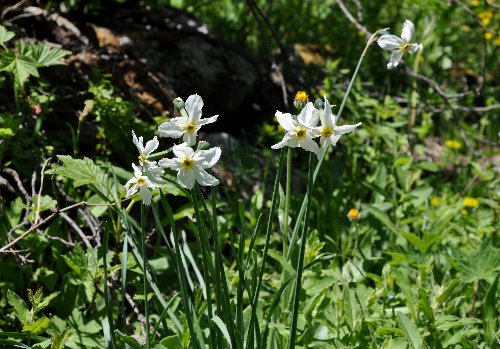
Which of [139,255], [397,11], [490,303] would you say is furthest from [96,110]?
[397,11]

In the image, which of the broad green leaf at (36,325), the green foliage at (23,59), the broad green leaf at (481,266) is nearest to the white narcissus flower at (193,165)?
the broad green leaf at (36,325)

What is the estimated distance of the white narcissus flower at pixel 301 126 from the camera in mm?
1407

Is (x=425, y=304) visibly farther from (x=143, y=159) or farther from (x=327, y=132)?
(x=143, y=159)

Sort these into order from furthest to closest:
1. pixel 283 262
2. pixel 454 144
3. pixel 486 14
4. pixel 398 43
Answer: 1. pixel 486 14
2. pixel 454 144
3. pixel 283 262
4. pixel 398 43

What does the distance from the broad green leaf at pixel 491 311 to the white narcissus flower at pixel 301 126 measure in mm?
1074

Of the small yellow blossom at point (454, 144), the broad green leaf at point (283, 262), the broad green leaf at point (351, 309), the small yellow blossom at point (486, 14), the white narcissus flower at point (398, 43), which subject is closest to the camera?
the white narcissus flower at point (398, 43)

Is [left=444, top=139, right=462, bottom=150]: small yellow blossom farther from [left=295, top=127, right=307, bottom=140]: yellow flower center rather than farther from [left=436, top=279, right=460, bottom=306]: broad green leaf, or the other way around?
[left=295, top=127, right=307, bottom=140]: yellow flower center

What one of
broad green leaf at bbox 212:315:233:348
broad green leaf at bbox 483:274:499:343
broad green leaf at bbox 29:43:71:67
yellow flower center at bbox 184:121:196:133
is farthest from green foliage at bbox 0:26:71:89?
broad green leaf at bbox 483:274:499:343

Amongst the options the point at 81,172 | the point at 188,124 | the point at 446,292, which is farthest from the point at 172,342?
the point at 446,292

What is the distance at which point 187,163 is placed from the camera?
4.56 ft

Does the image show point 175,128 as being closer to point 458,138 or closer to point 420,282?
point 420,282

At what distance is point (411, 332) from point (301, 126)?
0.77m

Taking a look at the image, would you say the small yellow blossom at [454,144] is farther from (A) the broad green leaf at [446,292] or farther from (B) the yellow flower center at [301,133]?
(B) the yellow flower center at [301,133]

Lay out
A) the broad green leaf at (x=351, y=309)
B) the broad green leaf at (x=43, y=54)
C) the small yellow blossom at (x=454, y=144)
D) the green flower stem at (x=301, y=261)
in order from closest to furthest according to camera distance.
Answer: the green flower stem at (x=301, y=261)
the broad green leaf at (x=351, y=309)
the broad green leaf at (x=43, y=54)
the small yellow blossom at (x=454, y=144)
